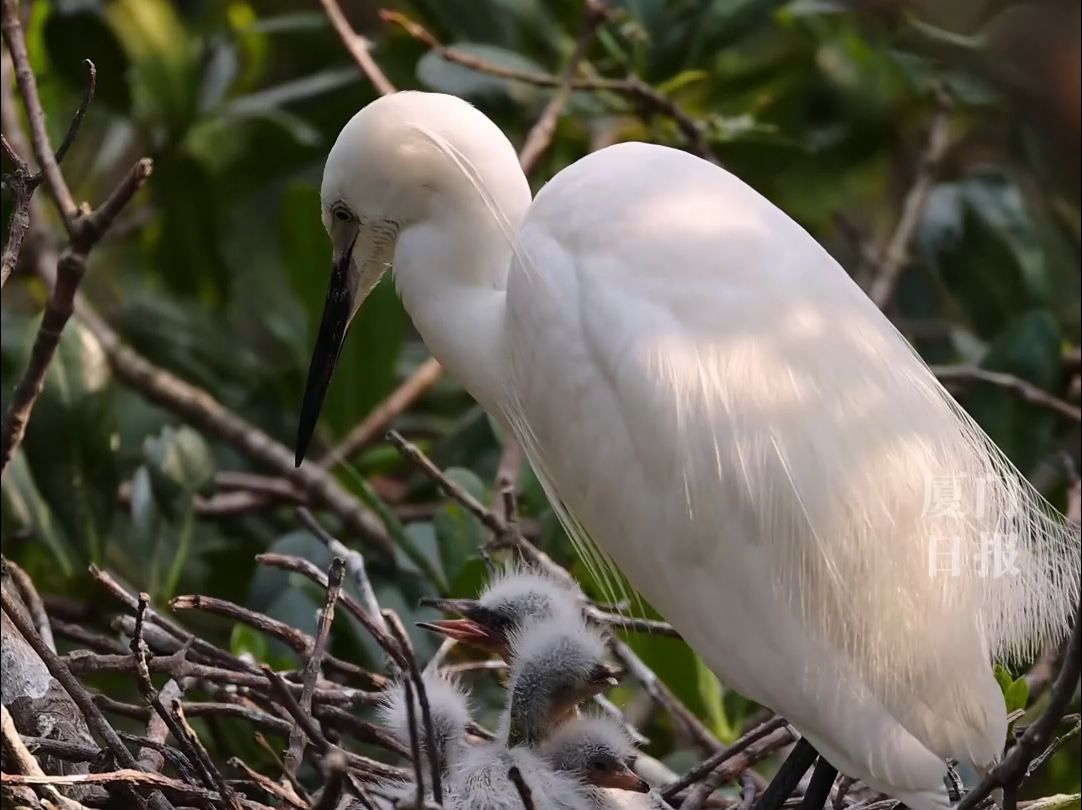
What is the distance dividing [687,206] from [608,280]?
5.4 inches

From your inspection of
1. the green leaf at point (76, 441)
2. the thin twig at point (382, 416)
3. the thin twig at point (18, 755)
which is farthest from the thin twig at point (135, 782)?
the thin twig at point (382, 416)

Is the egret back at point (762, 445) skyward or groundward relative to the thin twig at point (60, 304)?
groundward

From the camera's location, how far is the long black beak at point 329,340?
1.94 m

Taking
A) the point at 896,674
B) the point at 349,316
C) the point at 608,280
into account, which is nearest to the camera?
the point at 896,674

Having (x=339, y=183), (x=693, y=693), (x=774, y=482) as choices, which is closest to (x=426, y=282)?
(x=339, y=183)

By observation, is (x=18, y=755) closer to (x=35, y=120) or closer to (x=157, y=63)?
(x=35, y=120)

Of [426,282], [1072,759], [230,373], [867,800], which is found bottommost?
[1072,759]

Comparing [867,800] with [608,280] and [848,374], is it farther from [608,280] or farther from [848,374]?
[608,280]

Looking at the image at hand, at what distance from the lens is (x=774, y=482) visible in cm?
157

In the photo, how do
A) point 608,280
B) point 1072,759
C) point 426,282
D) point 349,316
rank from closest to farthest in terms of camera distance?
point 608,280
point 426,282
point 349,316
point 1072,759

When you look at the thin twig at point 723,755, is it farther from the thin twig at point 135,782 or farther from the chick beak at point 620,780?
the thin twig at point 135,782

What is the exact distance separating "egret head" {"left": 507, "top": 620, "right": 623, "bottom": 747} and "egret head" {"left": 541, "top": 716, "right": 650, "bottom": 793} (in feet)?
0.08

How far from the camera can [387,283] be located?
2.54 m

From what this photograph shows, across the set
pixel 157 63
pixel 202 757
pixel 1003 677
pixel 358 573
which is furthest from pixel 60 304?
pixel 157 63
